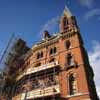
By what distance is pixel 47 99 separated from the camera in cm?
2906

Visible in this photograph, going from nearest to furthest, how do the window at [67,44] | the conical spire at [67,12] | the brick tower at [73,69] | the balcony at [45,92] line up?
the brick tower at [73,69] → the balcony at [45,92] → the window at [67,44] → the conical spire at [67,12]

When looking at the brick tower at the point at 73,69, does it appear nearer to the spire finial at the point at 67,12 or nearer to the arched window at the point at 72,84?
the arched window at the point at 72,84

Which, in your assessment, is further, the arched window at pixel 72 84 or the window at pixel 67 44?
the window at pixel 67 44

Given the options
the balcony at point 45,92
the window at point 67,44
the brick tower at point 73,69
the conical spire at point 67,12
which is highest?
the conical spire at point 67,12

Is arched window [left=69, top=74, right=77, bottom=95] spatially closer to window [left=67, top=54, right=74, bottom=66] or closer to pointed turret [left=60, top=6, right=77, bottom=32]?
window [left=67, top=54, right=74, bottom=66]

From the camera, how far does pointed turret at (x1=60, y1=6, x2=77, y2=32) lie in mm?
38562

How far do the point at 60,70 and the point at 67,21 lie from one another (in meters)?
14.1

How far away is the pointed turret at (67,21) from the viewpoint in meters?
38.6

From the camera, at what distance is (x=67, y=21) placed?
133 ft

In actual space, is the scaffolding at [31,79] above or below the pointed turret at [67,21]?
below

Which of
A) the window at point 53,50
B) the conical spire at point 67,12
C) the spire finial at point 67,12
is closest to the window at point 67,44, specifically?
the window at point 53,50

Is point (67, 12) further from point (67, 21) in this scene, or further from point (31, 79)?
point (31, 79)

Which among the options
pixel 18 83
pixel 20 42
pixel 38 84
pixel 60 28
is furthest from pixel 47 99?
pixel 20 42

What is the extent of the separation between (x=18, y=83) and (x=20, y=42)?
16027 mm
